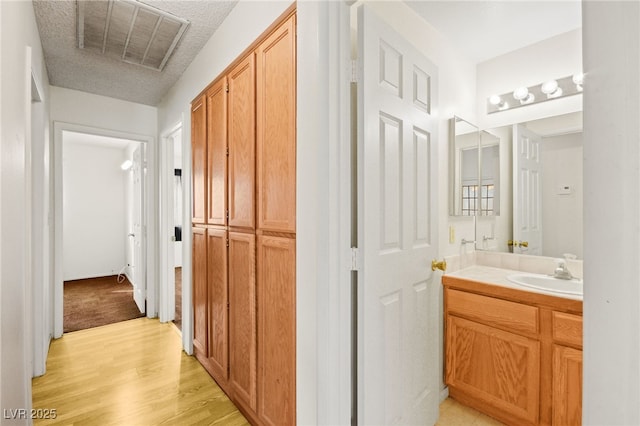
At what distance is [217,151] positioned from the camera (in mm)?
2131

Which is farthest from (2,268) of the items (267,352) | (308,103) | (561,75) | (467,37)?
(561,75)

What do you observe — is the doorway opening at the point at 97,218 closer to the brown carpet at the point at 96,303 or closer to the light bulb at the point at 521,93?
the brown carpet at the point at 96,303

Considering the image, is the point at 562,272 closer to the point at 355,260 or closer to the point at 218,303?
the point at 355,260

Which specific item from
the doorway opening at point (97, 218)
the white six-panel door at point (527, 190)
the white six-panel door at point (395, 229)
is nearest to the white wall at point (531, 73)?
the white six-panel door at point (527, 190)

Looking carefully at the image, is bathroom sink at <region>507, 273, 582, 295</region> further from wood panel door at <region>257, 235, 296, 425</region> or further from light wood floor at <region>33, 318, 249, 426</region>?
light wood floor at <region>33, 318, 249, 426</region>

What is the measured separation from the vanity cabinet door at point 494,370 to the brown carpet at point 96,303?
11.9ft

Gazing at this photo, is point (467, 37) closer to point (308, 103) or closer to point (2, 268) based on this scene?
point (308, 103)

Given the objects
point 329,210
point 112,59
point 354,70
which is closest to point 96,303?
point 112,59

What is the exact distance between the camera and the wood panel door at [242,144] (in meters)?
1.69

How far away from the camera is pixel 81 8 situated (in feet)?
5.99

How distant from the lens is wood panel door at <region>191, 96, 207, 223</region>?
7.60 ft

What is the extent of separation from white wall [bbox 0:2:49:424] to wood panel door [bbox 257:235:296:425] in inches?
40.6

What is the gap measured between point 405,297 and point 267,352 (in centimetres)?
80

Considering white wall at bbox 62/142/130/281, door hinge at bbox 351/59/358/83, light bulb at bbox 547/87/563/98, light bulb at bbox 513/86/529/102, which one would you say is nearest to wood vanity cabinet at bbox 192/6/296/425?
door hinge at bbox 351/59/358/83
